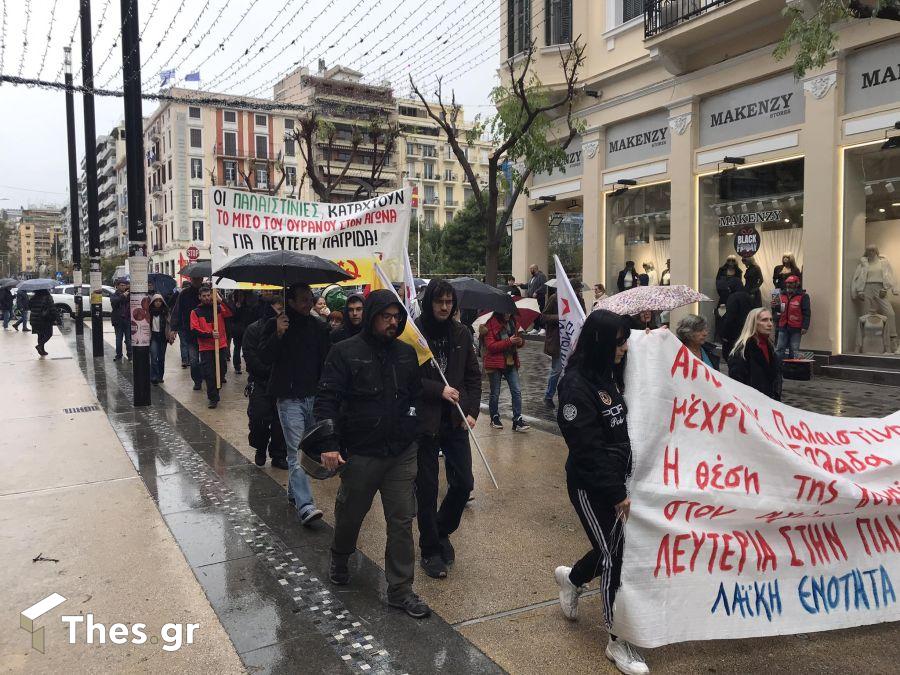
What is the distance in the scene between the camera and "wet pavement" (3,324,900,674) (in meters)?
3.36

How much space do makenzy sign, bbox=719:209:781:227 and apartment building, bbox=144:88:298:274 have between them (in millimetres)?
54430

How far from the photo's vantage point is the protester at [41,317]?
17141 millimetres

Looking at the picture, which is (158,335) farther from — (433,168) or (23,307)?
(433,168)

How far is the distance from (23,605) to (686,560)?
3.51 metres

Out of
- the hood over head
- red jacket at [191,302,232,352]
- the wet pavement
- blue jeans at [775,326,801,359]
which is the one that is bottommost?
the wet pavement

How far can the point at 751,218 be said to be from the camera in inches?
586

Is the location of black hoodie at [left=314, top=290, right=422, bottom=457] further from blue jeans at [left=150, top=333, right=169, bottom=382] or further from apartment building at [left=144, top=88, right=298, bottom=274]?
apartment building at [left=144, top=88, right=298, bottom=274]

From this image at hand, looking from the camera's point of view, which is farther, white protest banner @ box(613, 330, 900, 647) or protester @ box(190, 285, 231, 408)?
protester @ box(190, 285, 231, 408)

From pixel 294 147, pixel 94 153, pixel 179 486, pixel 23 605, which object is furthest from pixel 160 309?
pixel 294 147

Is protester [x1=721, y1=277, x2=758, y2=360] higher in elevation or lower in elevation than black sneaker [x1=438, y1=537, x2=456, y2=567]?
higher

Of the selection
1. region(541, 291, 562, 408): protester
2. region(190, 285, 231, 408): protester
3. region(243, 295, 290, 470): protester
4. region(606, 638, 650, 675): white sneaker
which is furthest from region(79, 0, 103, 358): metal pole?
region(606, 638, 650, 675): white sneaker

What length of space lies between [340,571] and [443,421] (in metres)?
1.10

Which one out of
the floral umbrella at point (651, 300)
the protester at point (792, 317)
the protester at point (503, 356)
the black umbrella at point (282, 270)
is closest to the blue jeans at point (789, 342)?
the protester at point (792, 317)

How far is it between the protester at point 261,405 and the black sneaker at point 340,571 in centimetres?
172
